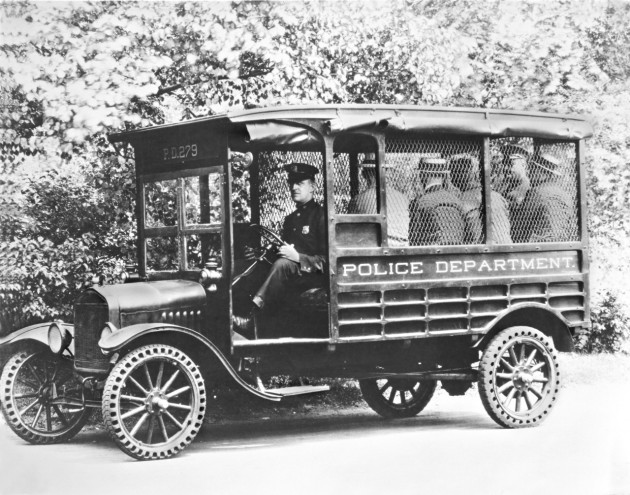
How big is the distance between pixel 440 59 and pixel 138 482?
5.39m

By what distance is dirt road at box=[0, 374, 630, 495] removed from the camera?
7023 mm

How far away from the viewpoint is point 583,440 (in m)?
8.34

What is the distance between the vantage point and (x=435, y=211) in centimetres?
878

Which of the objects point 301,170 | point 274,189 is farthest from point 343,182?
point 301,170

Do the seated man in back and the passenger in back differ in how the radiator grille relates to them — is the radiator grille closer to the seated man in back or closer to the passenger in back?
the seated man in back

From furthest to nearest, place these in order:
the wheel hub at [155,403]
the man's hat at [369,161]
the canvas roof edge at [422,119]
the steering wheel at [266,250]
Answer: the man's hat at [369,161] → the steering wheel at [266,250] → the canvas roof edge at [422,119] → the wheel hub at [155,403]

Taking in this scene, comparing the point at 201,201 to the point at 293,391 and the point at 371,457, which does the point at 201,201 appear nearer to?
the point at 293,391

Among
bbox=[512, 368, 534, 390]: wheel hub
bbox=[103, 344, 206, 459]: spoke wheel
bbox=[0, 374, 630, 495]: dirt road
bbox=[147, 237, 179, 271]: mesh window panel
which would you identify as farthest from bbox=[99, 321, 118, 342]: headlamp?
bbox=[512, 368, 534, 390]: wheel hub

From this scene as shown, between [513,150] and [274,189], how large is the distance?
2169 mm

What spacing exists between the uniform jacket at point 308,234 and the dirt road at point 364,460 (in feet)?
4.75

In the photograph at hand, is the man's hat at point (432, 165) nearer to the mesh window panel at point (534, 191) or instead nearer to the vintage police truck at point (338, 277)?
the vintage police truck at point (338, 277)

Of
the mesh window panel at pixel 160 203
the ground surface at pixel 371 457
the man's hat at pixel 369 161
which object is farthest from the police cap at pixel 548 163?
the mesh window panel at pixel 160 203

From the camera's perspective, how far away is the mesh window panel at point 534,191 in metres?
9.18

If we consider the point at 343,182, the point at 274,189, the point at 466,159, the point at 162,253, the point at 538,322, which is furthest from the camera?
the point at 343,182
